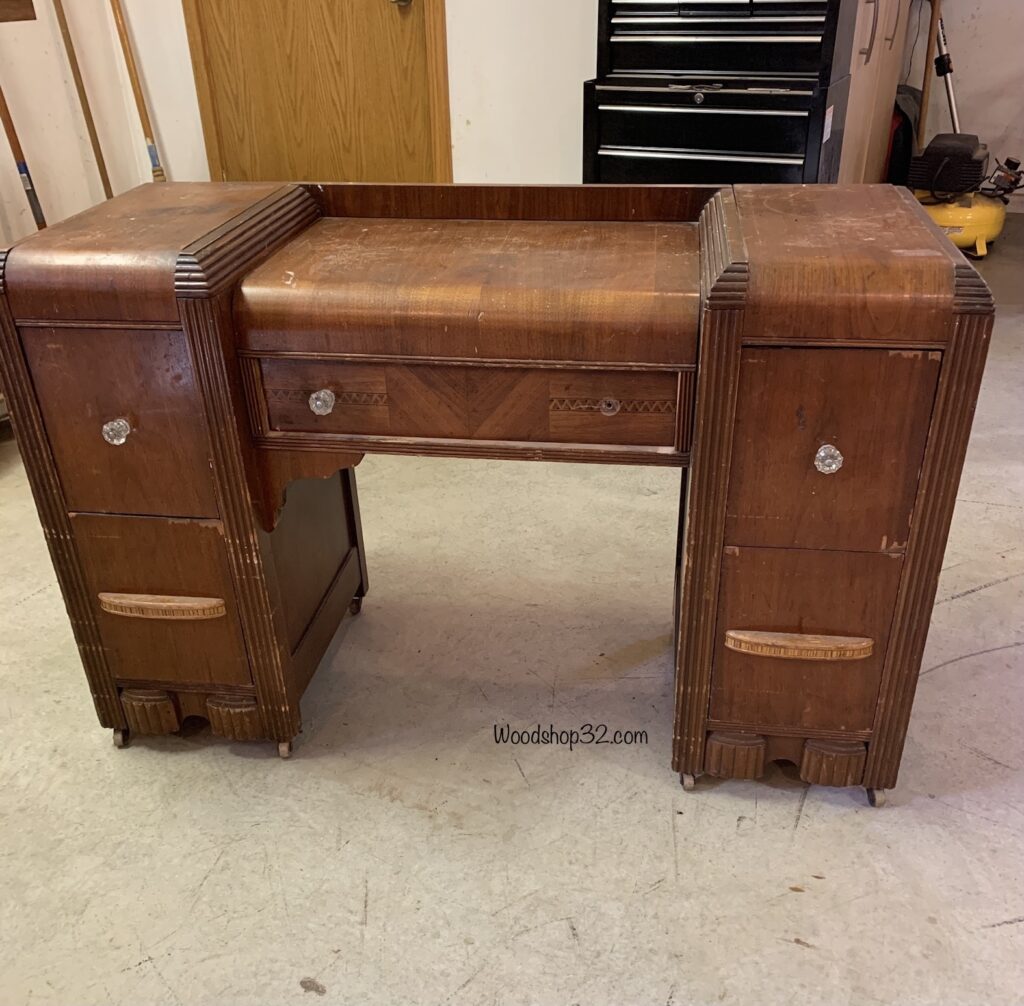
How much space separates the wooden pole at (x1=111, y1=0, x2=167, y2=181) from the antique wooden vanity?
6.58 ft

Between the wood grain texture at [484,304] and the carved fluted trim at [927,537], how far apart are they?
0.35 metres

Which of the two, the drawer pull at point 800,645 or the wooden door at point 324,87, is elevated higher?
the wooden door at point 324,87

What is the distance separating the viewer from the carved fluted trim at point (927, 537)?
1.23m

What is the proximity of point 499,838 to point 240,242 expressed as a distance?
42.2 inches

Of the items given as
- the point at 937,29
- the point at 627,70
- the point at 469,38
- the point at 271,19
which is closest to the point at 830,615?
the point at 627,70

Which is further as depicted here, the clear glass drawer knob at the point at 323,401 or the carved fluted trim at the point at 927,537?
the clear glass drawer knob at the point at 323,401

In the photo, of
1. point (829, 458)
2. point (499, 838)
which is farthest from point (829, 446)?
point (499, 838)

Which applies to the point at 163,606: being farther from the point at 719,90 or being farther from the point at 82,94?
the point at 82,94

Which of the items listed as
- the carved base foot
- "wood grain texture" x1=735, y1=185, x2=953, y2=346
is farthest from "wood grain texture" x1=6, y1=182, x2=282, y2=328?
the carved base foot

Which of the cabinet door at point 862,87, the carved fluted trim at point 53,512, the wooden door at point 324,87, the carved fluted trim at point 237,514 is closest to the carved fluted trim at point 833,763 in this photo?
the carved fluted trim at point 237,514

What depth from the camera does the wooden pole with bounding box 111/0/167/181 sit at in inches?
127

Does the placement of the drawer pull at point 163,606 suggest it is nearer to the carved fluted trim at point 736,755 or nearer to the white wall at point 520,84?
the carved fluted trim at point 736,755

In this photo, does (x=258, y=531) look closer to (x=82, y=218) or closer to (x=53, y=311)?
(x=53, y=311)

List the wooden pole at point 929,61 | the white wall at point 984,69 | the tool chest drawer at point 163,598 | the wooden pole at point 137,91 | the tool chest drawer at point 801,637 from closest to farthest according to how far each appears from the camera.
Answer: the tool chest drawer at point 801,637 < the tool chest drawer at point 163,598 < the wooden pole at point 137,91 < the wooden pole at point 929,61 < the white wall at point 984,69
